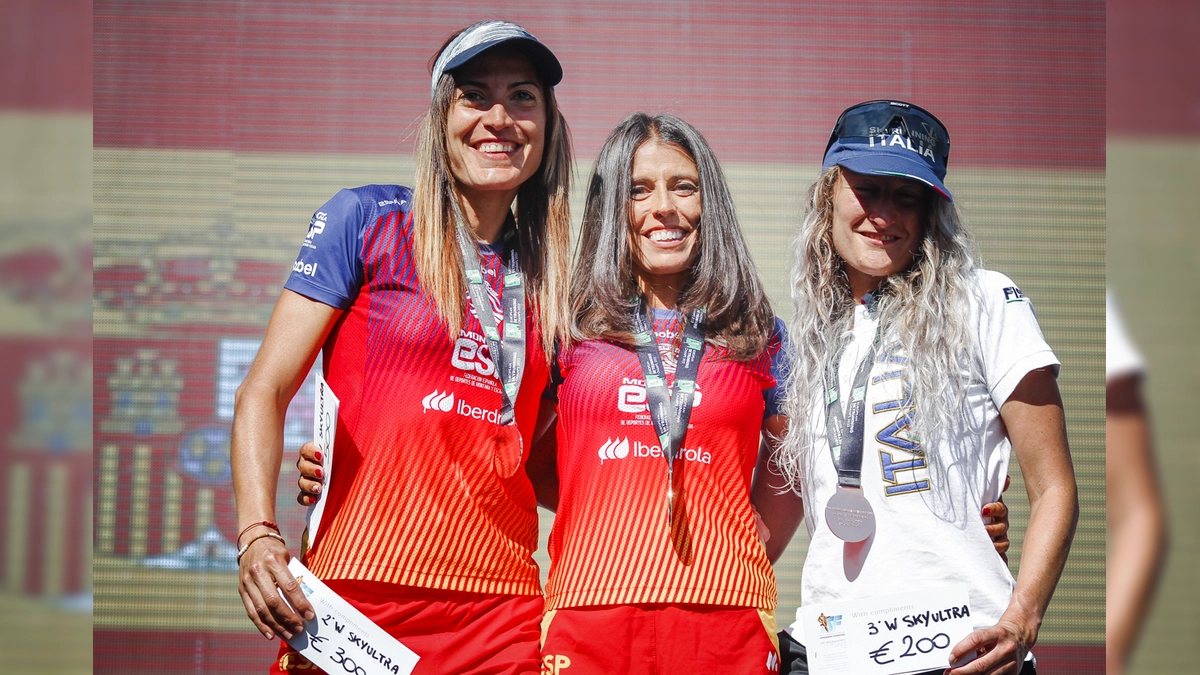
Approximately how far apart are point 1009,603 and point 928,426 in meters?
0.33

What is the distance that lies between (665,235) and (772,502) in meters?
0.68

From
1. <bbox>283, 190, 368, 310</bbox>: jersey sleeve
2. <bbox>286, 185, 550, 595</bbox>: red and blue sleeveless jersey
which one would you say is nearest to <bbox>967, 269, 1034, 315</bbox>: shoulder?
<bbox>286, 185, 550, 595</bbox>: red and blue sleeveless jersey

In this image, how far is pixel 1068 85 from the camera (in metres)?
4.48

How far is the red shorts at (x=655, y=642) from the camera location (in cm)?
186

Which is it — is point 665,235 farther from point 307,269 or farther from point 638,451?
point 307,269

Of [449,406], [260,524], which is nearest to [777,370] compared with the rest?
[449,406]

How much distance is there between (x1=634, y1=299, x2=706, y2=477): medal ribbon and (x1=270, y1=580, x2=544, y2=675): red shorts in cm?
45

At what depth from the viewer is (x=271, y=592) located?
1.69 meters

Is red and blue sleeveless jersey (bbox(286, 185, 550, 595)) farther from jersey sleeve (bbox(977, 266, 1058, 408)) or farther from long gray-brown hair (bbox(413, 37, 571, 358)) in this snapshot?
jersey sleeve (bbox(977, 266, 1058, 408))

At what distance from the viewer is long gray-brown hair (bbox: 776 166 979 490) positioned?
Answer: 179 centimetres
